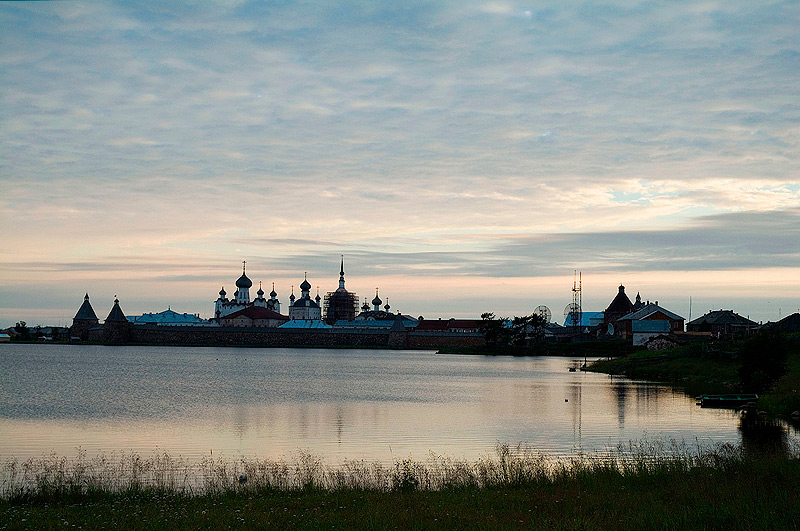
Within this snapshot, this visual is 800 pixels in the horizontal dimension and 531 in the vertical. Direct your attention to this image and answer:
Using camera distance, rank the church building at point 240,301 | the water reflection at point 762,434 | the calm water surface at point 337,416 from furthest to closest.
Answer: the church building at point 240,301, the calm water surface at point 337,416, the water reflection at point 762,434

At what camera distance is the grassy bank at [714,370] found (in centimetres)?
3359

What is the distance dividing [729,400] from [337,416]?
54.7 ft

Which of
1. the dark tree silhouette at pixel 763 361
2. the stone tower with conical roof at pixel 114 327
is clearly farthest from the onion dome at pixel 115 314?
the dark tree silhouette at pixel 763 361

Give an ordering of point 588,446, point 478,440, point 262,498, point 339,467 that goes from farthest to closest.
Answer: point 478,440
point 588,446
point 339,467
point 262,498

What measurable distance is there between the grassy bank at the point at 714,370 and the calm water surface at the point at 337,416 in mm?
2079

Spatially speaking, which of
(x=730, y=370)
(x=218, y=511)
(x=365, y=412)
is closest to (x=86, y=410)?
(x=365, y=412)

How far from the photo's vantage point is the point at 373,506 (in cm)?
1369

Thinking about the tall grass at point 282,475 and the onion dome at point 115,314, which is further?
the onion dome at point 115,314

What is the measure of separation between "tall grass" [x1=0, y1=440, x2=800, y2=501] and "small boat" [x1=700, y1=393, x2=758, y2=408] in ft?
47.7

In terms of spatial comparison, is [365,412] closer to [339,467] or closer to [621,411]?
[621,411]

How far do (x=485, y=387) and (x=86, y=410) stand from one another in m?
25.5

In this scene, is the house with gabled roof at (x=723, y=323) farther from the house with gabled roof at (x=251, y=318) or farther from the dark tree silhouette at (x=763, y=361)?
the house with gabled roof at (x=251, y=318)

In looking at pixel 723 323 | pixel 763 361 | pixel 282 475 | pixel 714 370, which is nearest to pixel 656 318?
pixel 723 323

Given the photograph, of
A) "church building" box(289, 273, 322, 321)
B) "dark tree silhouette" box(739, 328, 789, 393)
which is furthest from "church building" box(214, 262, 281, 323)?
"dark tree silhouette" box(739, 328, 789, 393)
